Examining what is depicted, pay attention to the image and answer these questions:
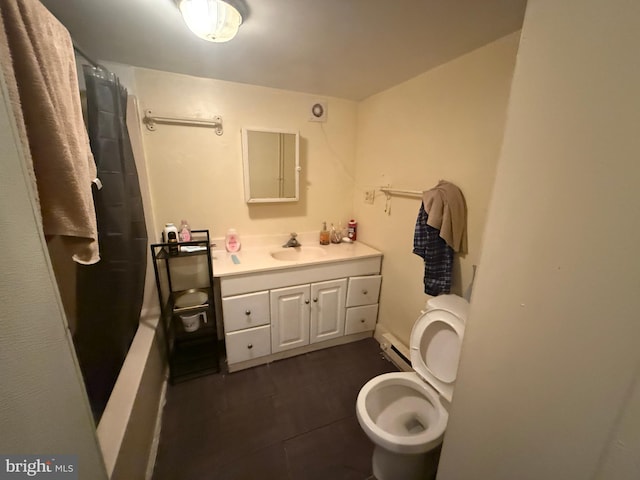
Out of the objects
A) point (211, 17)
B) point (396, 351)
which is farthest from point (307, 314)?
point (211, 17)

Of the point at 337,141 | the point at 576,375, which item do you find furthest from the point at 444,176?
the point at 576,375

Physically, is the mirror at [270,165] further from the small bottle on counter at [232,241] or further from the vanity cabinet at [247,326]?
the vanity cabinet at [247,326]

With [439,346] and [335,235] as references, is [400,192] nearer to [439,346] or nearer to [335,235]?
[335,235]

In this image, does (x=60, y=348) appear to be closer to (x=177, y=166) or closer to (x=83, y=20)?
(x=83, y=20)

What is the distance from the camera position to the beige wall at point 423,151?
1160mm

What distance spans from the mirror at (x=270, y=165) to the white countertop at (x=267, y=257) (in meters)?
0.40

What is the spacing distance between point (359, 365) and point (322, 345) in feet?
1.07

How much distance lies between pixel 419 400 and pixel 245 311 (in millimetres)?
1130

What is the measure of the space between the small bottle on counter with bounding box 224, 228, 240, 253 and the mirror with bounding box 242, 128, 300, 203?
27 cm

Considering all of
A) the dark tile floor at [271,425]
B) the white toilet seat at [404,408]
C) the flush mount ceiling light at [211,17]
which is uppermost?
the flush mount ceiling light at [211,17]

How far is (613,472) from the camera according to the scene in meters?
0.43

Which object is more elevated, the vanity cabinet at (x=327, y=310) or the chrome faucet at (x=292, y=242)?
the chrome faucet at (x=292, y=242)

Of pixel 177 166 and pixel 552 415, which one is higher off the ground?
pixel 177 166

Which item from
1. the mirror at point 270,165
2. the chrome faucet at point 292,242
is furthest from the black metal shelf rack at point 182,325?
the chrome faucet at point 292,242
